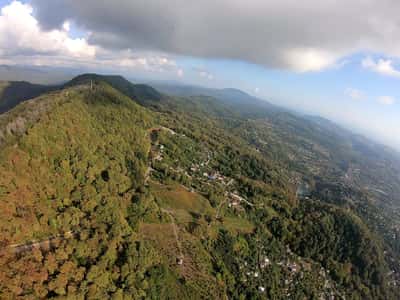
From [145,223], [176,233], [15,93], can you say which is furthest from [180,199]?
[15,93]

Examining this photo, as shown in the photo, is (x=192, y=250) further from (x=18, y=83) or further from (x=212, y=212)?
(x=18, y=83)

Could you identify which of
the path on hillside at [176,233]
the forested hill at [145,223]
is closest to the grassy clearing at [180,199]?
the forested hill at [145,223]

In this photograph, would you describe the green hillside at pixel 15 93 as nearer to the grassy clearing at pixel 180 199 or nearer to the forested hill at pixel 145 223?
the forested hill at pixel 145 223

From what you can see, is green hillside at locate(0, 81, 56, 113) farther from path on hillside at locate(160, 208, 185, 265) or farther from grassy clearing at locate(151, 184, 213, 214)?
path on hillside at locate(160, 208, 185, 265)

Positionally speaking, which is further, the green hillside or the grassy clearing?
the green hillside

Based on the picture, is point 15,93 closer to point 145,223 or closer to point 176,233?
point 145,223

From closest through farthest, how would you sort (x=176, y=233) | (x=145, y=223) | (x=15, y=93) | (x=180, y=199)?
(x=145, y=223), (x=176, y=233), (x=180, y=199), (x=15, y=93)

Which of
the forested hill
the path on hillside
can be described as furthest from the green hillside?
the path on hillside

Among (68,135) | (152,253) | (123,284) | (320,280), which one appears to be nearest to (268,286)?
(320,280)

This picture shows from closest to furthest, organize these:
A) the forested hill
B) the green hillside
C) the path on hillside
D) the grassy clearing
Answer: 1. the forested hill
2. the path on hillside
3. the grassy clearing
4. the green hillside
